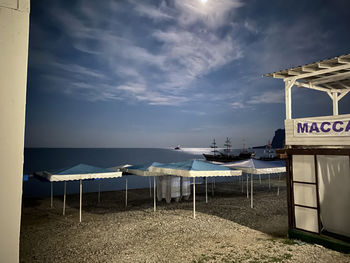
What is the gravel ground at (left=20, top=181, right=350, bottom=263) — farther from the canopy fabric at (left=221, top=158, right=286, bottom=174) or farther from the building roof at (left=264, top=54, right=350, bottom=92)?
the building roof at (left=264, top=54, right=350, bottom=92)

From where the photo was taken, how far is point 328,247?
730cm

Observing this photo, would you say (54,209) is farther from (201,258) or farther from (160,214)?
(201,258)

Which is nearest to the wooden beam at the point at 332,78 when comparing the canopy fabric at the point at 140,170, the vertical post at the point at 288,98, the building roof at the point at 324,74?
the building roof at the point at 324,74

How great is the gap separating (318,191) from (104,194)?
14863mm

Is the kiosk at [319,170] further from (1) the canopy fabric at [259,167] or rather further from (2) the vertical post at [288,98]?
(1) the canopy fabric at [259,167]

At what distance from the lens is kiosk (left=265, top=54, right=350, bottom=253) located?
718 cm

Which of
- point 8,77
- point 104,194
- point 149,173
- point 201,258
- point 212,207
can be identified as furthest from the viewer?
point 104,194

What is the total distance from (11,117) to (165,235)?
7793 mm

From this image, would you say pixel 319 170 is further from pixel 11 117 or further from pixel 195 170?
pixel 11 117

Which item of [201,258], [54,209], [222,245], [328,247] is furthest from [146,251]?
[54,209]

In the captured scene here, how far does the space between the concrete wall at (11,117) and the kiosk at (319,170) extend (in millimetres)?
7785

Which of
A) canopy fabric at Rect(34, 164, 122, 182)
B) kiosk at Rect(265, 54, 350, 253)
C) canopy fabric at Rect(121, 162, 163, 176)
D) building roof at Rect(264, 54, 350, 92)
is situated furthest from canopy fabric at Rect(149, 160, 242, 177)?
building roof at Rect(264, 54, 350, 92)

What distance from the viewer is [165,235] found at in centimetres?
874

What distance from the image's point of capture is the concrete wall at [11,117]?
6.25 feet
